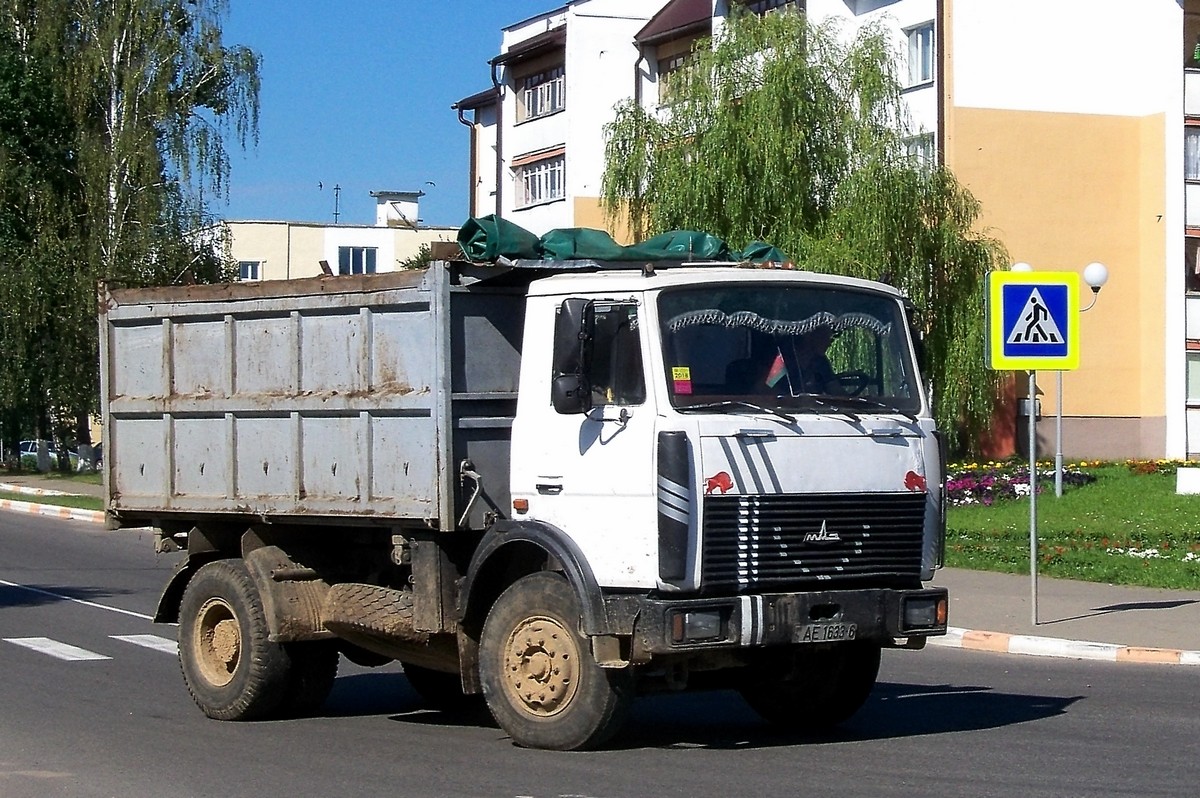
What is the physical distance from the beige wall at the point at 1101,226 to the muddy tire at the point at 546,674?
105 feet

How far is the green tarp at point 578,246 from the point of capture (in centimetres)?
914

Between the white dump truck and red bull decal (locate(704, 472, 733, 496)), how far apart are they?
0.01 metres

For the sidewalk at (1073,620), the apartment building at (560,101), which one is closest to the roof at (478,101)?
the apartment building at (560,101)

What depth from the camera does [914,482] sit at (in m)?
8.95

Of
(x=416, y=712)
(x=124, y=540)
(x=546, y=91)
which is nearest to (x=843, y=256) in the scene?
(x=124, y=540)

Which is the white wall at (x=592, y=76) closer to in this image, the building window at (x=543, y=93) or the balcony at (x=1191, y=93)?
the building window at (x=543, y=93)

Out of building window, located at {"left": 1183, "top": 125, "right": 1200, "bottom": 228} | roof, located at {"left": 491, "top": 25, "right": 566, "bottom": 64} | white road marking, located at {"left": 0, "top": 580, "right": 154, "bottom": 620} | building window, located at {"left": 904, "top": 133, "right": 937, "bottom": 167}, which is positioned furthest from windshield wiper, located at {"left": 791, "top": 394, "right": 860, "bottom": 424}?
roof, located at {"left": 491, "top": 25, "right": 566, "bottom": 64}

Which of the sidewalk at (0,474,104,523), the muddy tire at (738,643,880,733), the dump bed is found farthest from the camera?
the sidewalk at (0,474,104,523)

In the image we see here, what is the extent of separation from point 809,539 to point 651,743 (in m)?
1.55

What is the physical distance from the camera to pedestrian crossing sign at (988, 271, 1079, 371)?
14930mm

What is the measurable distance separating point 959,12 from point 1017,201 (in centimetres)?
450

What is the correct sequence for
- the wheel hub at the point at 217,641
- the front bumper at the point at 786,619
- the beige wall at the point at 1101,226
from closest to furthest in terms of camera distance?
the front bumper at the point at 786,619, the wheel hub at the point at 217,641, the beige wall at the point at 1101,226

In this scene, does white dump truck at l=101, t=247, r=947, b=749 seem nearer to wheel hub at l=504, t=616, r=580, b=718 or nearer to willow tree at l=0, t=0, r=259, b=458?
wheel hub at l=504, t=616, r=580, b=718

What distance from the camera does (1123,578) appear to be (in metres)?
18.1
